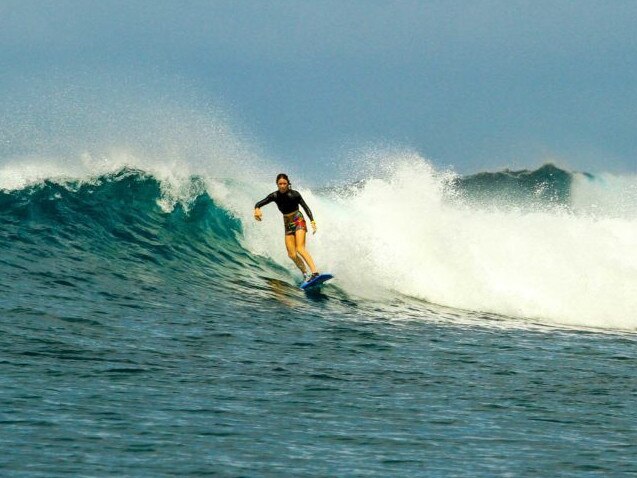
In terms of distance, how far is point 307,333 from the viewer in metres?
12.2

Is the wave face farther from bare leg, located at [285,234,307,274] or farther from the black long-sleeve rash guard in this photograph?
the black long-sleeve rash guard

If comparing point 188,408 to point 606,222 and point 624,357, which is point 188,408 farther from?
point 606,222

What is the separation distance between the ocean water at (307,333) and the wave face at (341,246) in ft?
0.19

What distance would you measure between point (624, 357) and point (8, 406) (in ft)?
25.6

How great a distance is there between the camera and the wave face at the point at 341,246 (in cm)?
1573

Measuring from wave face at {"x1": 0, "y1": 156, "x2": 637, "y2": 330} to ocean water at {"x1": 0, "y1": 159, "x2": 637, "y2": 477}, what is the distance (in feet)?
0.19

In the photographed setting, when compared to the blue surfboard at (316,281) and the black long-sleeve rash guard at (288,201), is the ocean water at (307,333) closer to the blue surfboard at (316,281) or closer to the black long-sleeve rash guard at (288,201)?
the blue surfboard at (316,281)

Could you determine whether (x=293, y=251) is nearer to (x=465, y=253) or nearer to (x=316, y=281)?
(x=316, y=281)

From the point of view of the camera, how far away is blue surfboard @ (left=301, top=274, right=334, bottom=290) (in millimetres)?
15742

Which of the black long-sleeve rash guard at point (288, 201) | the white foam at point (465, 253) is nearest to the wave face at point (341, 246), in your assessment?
the white foam at point (465, 253)

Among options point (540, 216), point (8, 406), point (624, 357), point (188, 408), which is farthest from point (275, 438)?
point (540, 216)

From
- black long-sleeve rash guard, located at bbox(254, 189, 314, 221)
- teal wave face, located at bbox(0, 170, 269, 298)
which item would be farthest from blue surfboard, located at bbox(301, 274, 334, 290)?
teal wave face, located at bbox(0, 170, 269, 298)

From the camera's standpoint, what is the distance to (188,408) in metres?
8.23

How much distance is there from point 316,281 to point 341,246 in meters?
2.22
